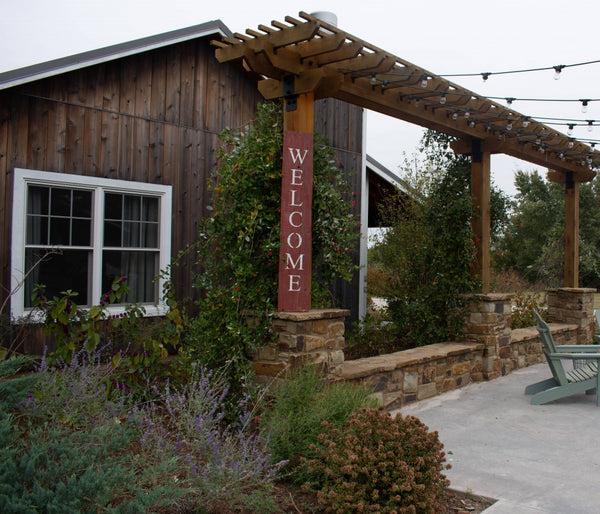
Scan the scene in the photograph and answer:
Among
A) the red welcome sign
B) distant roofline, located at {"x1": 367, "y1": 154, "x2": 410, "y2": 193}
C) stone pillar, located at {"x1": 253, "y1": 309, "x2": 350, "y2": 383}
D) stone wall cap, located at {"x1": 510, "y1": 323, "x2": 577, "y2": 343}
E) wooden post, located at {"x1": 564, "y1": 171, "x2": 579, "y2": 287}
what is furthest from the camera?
distant roofline, located at {"x1": 367, "y1": 154, "x2": 410, "y2": 193}

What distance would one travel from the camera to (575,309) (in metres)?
9.70

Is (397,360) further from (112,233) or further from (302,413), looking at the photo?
(112,233)

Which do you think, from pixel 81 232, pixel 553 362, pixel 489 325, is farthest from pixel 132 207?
pixel 553 362

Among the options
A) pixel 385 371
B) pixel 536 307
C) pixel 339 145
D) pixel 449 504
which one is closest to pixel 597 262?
pixel 536 307

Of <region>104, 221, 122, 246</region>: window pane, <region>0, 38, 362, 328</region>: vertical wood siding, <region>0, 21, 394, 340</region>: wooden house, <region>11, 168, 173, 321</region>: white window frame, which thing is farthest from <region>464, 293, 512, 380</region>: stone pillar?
<region>104, 221, 122, 246</region>: window pane

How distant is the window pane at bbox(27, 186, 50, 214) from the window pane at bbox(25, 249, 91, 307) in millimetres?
408

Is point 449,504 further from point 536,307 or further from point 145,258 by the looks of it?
point 536,307

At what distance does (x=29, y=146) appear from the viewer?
591 cm

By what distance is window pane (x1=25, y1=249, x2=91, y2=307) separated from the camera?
5.98 m

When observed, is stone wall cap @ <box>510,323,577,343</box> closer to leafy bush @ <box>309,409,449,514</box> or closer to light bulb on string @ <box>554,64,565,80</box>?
light bulb on string @ <box>554,64,565,80</box>

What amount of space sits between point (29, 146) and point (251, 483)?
Answer: 4.32m

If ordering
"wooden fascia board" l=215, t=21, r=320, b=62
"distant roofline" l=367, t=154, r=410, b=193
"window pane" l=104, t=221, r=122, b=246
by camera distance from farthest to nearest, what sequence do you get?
"distant roofline" l=367, t=154, r=410, b=193, "window pane" l=104, t=221, r=122, b=246, "wooden fascia board" l=215, t=21, r=320, b=62

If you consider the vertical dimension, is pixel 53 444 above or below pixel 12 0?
below

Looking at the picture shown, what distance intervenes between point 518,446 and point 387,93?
11.2ft
